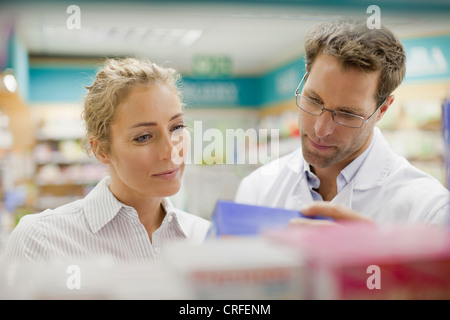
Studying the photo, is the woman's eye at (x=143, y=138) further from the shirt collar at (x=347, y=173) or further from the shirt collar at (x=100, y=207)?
the shirt collar at (x=347, y=173)

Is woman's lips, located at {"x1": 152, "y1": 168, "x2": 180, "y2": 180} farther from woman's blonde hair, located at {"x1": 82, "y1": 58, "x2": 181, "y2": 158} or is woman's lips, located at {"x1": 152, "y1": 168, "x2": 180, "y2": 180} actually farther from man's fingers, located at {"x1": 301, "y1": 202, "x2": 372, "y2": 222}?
man's fingers, located at {"x1": 301, "y1": 202, "x2": 372, "y2": 222}

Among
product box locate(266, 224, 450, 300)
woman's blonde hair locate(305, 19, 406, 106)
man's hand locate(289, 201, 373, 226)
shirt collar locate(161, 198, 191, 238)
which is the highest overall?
woman's blonde hair locate(305, 19, 406, 106)

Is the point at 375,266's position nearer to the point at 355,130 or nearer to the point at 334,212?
the point at 334,212

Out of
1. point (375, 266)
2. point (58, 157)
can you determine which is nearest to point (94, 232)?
point (375, 266)

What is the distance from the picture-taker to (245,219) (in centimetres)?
70

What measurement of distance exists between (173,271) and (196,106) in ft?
1.93

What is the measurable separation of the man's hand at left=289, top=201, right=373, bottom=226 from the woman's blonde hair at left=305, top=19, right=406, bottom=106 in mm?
369

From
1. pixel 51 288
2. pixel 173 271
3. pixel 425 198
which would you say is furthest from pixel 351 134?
pixel 51 288

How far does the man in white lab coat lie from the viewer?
979 millimetres

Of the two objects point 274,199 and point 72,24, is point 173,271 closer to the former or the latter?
point 72,24

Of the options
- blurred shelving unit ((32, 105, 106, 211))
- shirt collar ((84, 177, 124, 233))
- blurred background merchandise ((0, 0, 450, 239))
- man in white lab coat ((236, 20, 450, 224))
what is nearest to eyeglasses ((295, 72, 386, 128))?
man in white lab coat ((236, 20, 450, 224))

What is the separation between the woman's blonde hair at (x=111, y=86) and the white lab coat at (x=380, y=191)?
1.58 ft

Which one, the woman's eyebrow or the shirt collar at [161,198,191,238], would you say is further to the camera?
the shirt collar at [161,198,191,238]

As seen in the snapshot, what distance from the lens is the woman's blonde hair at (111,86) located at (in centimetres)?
111
